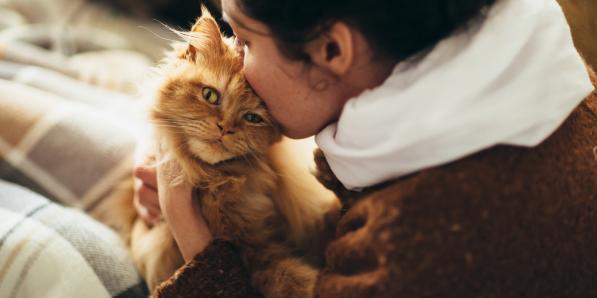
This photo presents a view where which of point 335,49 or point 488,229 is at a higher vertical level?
point 335,49

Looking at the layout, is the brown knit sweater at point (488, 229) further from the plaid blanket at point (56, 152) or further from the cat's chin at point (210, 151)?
the plaid blanket at point (56, 152)

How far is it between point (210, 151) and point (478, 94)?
0.67 metres

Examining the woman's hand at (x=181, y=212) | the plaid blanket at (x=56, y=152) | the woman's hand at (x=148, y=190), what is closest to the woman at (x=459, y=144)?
the woman's hand at (x=181, y=212)

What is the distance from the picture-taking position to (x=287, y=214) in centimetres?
141

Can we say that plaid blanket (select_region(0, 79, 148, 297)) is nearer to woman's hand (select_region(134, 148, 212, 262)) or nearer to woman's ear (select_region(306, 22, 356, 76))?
woman's hand (select_region(134, 148, 212, 262))

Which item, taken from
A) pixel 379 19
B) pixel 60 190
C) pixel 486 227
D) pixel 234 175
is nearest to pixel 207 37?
pixel 234 175

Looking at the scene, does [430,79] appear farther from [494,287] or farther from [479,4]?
[494,287]

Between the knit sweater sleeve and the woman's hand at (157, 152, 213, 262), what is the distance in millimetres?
51

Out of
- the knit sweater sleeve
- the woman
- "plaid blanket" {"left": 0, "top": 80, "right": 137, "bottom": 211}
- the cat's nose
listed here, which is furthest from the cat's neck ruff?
"plaid blanket" {"left": 0, "top": 80, "right": 137, "bottom": 211}

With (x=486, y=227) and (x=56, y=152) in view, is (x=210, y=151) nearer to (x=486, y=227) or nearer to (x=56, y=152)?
(x=486, y=227)

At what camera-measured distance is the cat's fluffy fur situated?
3.88 feet

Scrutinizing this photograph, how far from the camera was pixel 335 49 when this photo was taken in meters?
0.95

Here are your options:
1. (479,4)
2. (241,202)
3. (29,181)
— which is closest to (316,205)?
(241,202)

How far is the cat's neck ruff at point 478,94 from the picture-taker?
83cm
